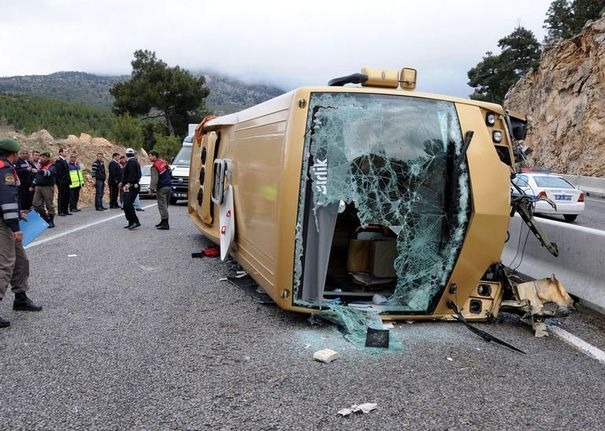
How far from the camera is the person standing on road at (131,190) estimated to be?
11.4 meters

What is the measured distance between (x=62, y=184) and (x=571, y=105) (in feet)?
94.0

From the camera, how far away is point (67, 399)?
3.39m

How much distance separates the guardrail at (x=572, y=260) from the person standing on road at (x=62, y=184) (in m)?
11.5

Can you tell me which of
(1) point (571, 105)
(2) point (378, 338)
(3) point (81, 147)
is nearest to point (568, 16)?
(1) point (571, 105)

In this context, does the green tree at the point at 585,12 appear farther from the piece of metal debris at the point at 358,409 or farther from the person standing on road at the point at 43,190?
the piece of metal debris at the point at 358,409

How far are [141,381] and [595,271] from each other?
4.59 meters

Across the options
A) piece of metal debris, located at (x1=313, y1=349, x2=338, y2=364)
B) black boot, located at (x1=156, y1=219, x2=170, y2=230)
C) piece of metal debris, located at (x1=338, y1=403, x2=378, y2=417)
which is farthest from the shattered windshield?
black boot, located at (x1=156, y1=219, x2=170, y2=230)

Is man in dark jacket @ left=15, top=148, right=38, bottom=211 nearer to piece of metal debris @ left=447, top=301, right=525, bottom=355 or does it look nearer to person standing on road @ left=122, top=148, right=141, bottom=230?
person standing on road @ left=122, top=148, right=141, bottom=230

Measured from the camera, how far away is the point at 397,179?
4945 mm

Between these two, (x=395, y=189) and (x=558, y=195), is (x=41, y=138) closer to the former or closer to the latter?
(x=558, y=195)

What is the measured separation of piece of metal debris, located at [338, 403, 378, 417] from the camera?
3.26 m

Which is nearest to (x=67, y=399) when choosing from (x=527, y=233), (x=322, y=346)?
(x=322, y=346)

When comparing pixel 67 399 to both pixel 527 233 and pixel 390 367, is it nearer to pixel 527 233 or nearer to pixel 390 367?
pixel 390 367

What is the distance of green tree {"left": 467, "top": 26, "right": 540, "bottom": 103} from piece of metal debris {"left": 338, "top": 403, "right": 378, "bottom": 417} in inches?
1934
